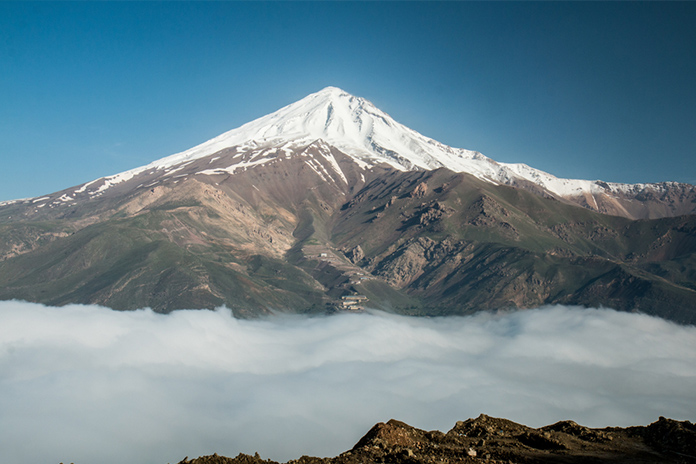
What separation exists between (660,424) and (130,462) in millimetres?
180538

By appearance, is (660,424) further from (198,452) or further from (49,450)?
(49,450)

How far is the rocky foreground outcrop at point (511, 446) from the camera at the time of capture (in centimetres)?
3322

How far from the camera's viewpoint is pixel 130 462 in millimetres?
180750

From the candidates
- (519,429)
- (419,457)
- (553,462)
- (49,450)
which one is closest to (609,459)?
(553,462)

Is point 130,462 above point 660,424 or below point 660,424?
below

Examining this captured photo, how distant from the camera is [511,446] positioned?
36.4 metres

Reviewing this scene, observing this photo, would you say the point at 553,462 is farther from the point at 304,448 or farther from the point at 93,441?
the point at 93,441

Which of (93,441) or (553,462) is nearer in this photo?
(553,462)

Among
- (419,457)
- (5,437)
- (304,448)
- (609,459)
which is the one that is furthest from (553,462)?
(5,437)

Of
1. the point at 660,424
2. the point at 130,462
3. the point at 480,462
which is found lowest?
the point at 130,462

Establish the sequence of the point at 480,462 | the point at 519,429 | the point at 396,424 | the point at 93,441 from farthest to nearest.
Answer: the point at 93,441
the point at 519,429
the point at 396,424
the point at 480,462

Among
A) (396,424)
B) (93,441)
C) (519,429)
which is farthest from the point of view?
(93,441)

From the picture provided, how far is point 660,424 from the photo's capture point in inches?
1578

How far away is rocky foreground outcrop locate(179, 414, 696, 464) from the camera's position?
33.2m
